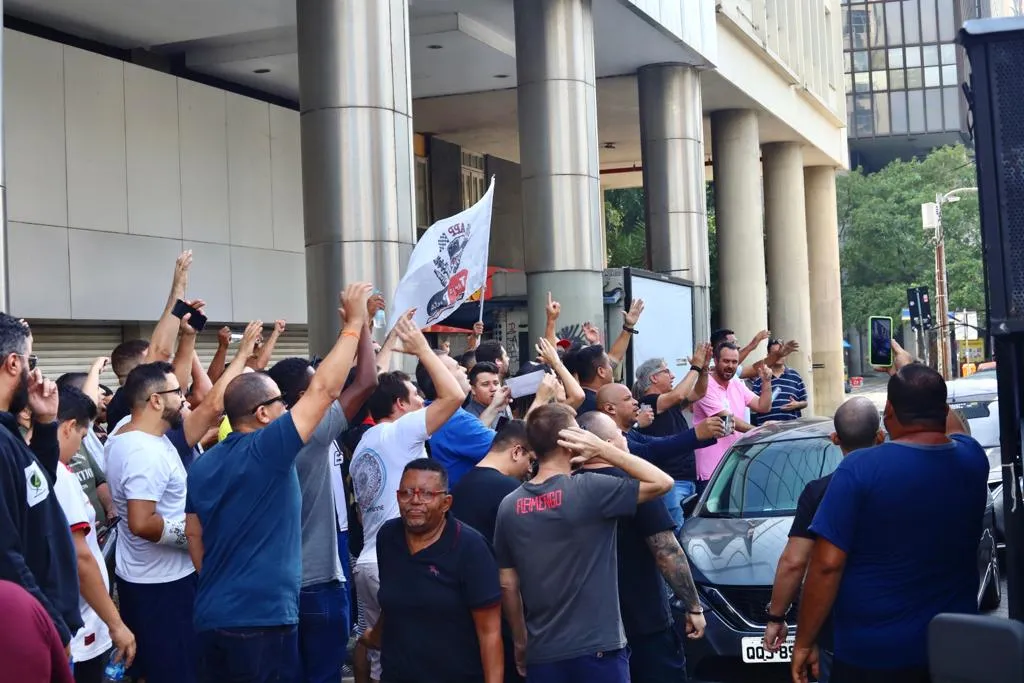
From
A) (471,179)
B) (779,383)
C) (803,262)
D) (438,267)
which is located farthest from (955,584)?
(803,262)

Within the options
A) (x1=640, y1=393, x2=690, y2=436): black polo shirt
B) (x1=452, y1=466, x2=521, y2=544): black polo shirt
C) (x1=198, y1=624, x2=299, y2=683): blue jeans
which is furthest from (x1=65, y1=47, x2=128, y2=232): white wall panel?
(x1=198, y1=624, x2=299, y2=683): blue jeans

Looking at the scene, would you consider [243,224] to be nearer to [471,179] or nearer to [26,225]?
[26,225]

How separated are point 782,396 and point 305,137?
5408 millimetres

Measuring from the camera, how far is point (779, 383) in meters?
12.9

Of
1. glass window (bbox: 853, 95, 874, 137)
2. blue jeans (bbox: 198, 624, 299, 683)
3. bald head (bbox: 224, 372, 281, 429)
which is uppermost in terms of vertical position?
glass window (bbox: 853, 95, 874, 137)

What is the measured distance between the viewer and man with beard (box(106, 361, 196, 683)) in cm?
609

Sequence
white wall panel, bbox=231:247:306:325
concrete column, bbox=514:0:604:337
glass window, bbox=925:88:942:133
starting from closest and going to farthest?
1. concrete column, bbox=514:0:604:337
2. white wall panel, bbox=231:247:306:325
3. glass window, bbox=925:88:942:133

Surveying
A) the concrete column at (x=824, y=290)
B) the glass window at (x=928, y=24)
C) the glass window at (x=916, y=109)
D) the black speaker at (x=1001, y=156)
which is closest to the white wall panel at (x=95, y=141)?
the black speaker at (x=1001, y=156)

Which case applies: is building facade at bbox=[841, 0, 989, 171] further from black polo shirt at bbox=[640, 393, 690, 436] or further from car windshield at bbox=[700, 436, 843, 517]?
car windshield at bbox=[700, 436, 843, 517]

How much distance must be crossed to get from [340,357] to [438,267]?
155 inches

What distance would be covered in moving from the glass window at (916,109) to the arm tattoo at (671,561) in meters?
83.0

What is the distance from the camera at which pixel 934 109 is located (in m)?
84.2

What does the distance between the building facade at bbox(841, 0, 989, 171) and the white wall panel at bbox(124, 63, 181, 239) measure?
71.9 meters

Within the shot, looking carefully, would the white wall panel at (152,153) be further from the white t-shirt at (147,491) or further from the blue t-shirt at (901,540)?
the blue t-shirt at (901,540)
